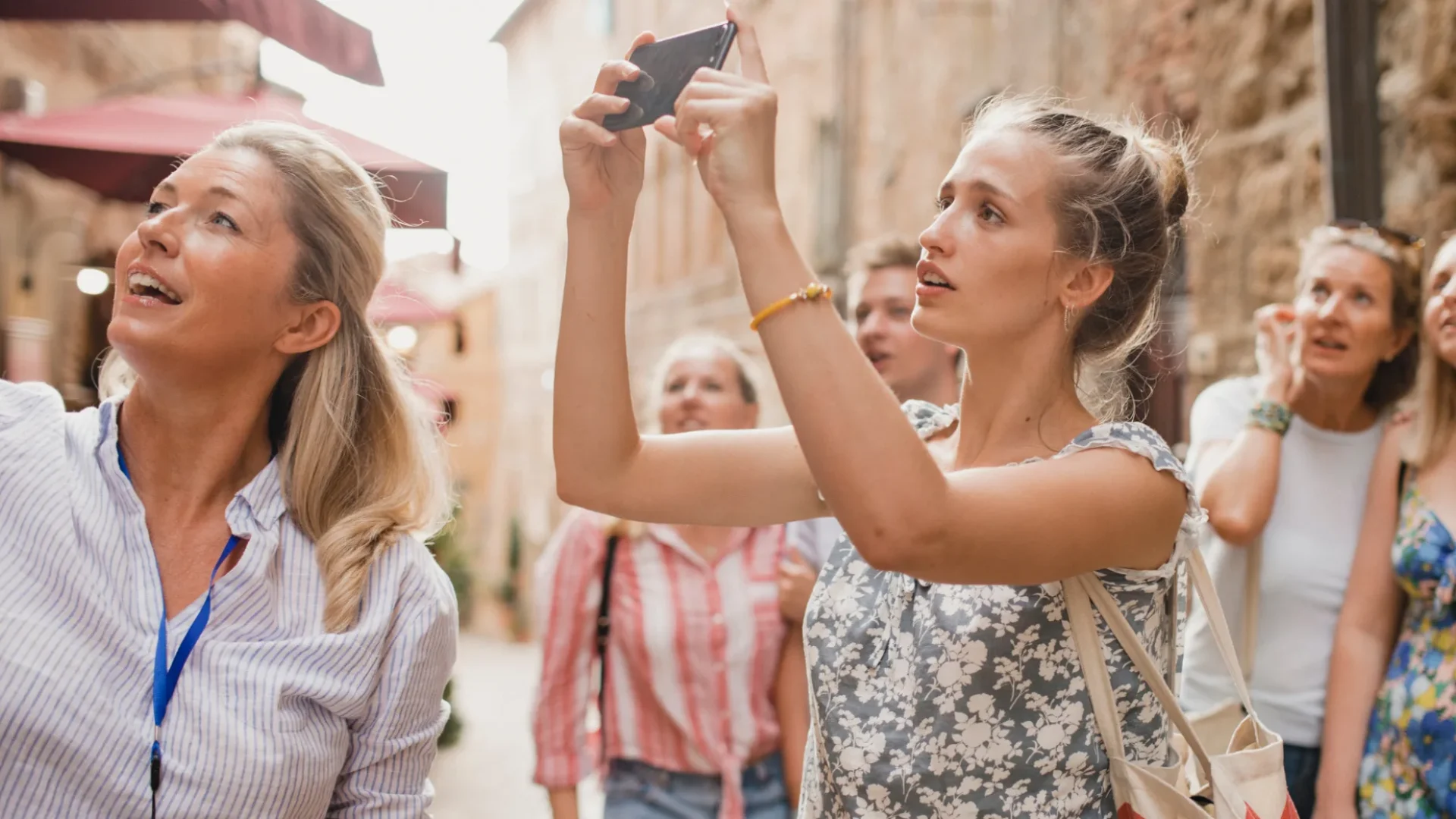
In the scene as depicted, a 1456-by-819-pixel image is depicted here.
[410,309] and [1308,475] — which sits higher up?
[410,309]

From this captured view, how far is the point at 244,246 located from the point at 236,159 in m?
0.14

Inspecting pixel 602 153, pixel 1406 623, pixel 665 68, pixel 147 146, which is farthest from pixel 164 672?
pixel 147 146

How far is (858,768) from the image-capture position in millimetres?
1507

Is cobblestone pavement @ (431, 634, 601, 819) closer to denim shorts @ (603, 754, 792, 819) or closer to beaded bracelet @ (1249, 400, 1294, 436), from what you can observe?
denim shorts @ (603, 754, 792, 819)

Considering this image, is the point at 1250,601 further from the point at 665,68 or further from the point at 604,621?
the point at 665,68

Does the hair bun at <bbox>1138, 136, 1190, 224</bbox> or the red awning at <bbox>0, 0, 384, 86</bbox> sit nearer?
the hair bun at <bbox>1138, 136, 1190, 224</bbox>

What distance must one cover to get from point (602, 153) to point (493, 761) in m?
7.64

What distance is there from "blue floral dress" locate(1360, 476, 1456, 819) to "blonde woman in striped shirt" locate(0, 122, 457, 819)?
1.77 meters

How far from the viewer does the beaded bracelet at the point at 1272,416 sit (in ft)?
8.60

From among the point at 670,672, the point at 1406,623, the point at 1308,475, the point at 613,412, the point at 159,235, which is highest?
the point at 159,235

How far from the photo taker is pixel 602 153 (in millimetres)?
1519

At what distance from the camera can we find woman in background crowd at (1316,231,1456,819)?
7.29 ft

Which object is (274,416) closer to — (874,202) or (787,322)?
(787,322)

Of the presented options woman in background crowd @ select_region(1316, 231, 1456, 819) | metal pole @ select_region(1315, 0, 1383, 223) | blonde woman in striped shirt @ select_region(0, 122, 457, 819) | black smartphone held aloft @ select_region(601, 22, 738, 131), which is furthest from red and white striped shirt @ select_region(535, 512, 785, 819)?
metal pole @ select_region(1315, 0, 1383, 223)
